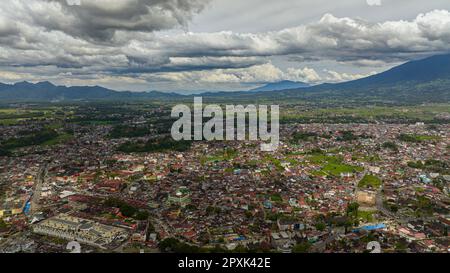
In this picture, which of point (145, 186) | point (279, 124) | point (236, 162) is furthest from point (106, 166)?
point (279, 124)

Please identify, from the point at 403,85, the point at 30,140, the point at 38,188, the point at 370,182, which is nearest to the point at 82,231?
the point at 38,188

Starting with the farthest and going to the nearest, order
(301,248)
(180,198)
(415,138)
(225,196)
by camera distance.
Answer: (415,138), (225,196), (180,198), (301,248)

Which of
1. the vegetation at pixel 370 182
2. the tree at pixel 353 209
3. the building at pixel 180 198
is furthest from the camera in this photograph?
the vegetation at pixel 370 182

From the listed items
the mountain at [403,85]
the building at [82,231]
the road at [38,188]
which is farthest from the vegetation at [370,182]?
the mountain at [403,85]

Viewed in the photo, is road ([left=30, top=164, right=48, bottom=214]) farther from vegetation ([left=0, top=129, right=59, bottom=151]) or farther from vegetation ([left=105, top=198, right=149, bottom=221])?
vegetation ([left=0, top=129, right=59, bottom=151])

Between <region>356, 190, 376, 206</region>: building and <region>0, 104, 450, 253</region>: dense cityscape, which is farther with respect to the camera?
<region>356, 190, 376, 206</region>: building

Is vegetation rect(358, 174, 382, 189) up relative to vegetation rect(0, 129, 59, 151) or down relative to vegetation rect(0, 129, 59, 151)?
down

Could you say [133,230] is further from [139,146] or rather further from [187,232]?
[139,146]

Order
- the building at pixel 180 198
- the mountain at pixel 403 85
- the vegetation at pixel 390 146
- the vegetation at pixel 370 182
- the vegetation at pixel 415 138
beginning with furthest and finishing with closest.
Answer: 1. the mountain at pixel 403 85
2. the vegetation at pixel 415 138
3. the vegetation at pixel 390 146
4. the vegetation at pixel 370 182
5. the building at pixel 180 198

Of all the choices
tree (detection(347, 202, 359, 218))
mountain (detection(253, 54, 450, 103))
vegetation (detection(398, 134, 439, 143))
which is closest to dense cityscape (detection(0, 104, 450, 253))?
tree (detection(347, 202, 359, 218))

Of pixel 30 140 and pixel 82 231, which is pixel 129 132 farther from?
pixel 82 231

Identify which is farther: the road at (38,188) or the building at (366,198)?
the building at (366,198)

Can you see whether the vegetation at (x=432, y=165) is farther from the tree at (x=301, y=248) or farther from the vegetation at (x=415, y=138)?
the tree at (x=301, y=248)
